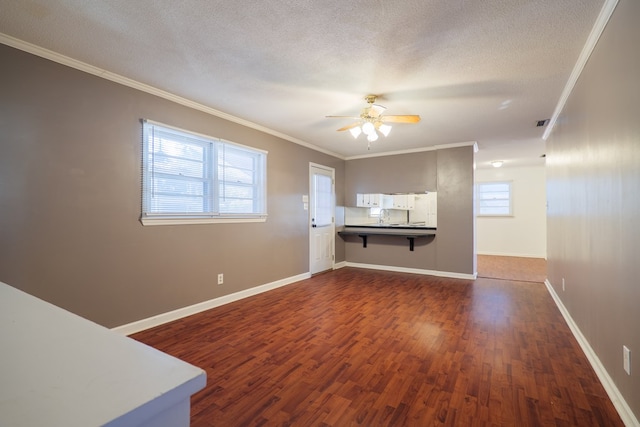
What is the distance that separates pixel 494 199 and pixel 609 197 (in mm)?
6848

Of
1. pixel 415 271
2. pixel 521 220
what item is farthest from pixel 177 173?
pixel 521 220

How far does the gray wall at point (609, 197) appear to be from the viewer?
4.94 ft

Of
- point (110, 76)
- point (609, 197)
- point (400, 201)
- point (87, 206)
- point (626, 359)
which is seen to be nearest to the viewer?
point (626, 359)

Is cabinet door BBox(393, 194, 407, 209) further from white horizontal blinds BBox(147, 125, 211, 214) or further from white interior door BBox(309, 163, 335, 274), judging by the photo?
white horizontal blinds BBox(147, 125, 211, 214)

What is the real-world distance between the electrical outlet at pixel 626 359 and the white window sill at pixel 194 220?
3.65 meters

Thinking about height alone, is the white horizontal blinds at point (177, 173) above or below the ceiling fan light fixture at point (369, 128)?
below

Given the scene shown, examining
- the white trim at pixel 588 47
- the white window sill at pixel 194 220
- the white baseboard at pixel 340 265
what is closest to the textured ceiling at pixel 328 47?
the white trim at pixel 588 47

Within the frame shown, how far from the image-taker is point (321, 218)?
5641 mm

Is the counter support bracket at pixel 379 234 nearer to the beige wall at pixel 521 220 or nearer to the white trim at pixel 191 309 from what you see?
the white trim at pixel 191 309

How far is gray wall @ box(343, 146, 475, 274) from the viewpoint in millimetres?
5102

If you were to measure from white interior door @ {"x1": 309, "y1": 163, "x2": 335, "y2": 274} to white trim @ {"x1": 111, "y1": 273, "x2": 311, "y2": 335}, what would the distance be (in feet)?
3.04

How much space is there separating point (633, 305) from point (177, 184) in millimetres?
3724

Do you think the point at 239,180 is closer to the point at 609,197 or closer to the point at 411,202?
the point at 609,197

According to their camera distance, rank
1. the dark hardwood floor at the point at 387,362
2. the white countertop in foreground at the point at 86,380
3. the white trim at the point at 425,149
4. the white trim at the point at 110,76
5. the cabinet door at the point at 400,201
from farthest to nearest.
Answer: the cabinet door at the point at 400,201
the white trim at the point at 425,149
the white trim at the point at 110,76
the dark hardwood floor at the point at 387,362
the white countertop in foreground at the point at 86,380
